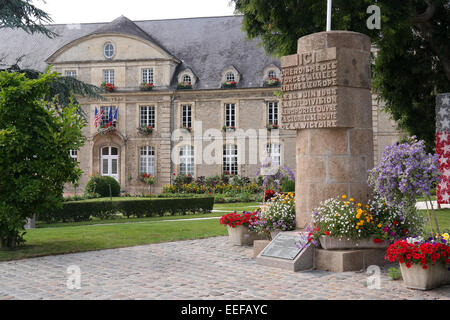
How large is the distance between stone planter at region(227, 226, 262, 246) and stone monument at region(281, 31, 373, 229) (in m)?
2.09

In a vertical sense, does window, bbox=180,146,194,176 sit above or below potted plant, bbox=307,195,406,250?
above

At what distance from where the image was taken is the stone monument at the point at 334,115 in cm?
845

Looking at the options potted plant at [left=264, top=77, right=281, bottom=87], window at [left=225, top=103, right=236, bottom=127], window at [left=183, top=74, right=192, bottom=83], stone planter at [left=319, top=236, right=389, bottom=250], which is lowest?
stone planter at [left=319, top=236, right=389, bottom=250]

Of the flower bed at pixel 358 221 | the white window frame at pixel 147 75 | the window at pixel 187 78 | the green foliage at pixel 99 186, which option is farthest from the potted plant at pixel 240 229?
the white window frame at pixel 147 75

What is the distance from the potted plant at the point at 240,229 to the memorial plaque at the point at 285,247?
1866 millimetres

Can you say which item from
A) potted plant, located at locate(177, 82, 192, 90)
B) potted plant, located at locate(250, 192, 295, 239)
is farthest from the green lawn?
potted plant, located at locate(177, 82, 192, 90)

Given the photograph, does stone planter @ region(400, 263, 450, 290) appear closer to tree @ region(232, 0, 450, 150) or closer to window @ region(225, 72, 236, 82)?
tree @ region(232, 0, 450, 150)

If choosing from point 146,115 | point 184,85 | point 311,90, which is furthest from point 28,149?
point 146,115

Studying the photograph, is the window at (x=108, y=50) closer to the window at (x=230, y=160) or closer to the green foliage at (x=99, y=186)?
the window at (x=230, y=160)

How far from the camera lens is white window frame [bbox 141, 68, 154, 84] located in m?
32.7

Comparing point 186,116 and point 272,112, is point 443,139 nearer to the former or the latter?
point 272,112

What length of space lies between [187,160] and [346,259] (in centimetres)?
2485

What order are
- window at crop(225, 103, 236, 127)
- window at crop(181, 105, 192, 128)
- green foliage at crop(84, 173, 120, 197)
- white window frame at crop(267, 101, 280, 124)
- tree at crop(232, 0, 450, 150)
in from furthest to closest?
window at crop(181, 105, 192, 128), window at crop(225, 103, 236, 127), white window frame at crop(267, 101, 280, 124), green foliage at crop(84, 173, 120, 197), tree at crop(232, 0, 450, 150)

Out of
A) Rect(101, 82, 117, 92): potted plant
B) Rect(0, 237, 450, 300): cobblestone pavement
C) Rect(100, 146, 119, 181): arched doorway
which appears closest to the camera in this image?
Rect(0, 237, 450, 300): cobblestone pavement
